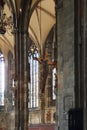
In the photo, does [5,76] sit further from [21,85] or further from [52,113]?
[21,85]

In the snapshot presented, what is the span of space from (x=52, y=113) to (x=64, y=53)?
16383 mm

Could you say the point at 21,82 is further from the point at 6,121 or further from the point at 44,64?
the point at 6,121

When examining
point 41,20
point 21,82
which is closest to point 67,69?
point 21,82

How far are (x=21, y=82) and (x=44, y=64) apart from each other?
766 cm

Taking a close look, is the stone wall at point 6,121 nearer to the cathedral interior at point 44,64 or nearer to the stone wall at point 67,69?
the cathedral interior at point 44,64

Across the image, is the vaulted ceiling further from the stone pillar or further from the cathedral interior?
the stone pillar

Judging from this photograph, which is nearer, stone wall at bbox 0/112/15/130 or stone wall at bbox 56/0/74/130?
stone wall at bbox 56/0/74/130

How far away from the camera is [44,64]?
103 feet

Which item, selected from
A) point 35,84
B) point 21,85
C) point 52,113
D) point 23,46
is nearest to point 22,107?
point 21,85

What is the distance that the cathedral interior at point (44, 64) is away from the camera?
591 inches

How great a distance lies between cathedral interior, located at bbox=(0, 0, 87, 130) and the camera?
15.0 metres

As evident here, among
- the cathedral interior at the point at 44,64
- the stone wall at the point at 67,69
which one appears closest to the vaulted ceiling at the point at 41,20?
the cathedral interior at the point at 44,64

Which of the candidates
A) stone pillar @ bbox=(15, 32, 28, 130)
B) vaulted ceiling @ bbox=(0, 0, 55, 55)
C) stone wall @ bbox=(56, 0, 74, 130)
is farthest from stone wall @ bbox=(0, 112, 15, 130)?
stone wall @ bbox=(56, 0, 74, 130)

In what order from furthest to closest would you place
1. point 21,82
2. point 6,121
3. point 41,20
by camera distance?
point 6,121, point 41,20, point 21,82
